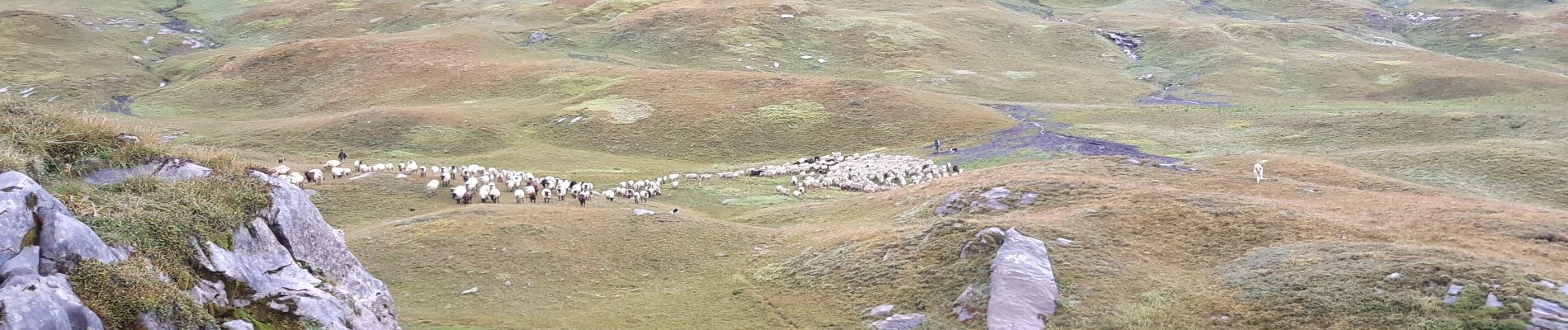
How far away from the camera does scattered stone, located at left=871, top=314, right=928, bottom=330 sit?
23641mm

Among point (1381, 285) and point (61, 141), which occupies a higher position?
point (61, 141)

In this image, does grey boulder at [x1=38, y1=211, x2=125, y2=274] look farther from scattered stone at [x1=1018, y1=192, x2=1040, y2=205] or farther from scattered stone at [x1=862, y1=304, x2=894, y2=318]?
scattered stone at [x1=1018, y1=192, x2=1040, y2=205]

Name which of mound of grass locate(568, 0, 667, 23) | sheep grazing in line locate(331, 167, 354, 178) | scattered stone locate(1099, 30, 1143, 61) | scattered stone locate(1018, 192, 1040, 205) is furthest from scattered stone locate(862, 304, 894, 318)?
mound of grass locate(568, 0, 667, 23)

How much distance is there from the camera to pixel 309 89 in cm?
9019

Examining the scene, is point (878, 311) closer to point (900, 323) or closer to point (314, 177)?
point (900, 323)

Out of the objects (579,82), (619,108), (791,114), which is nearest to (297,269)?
(791,114)

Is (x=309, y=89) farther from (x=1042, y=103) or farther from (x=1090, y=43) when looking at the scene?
(x=1090, y=43)

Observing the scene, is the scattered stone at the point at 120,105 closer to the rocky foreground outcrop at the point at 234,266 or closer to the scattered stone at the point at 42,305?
the rocky foreground outcrop at the point at 234,266

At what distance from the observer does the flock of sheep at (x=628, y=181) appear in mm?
45406

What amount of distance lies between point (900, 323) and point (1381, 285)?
1121cm

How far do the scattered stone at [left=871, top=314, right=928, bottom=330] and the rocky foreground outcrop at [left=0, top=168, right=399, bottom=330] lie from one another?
11510mm

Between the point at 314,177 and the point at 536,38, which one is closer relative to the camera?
the point at 314,177

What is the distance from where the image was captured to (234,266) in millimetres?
14945

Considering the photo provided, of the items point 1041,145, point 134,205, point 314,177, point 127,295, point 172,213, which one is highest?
point 134,205
